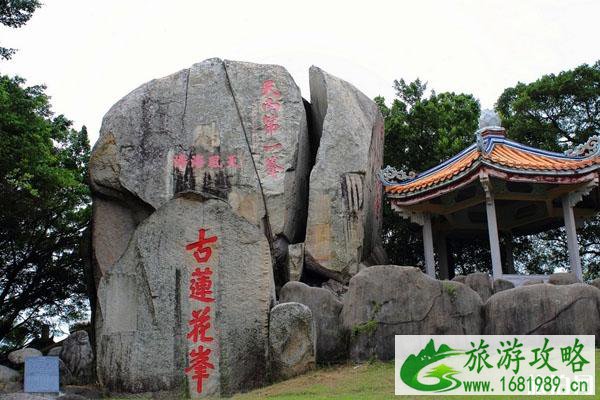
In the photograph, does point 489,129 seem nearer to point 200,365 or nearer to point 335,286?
point 335,286

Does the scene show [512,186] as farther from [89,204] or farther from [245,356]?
[89,204]

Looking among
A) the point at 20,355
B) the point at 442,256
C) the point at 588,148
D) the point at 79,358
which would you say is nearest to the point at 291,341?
the point at 79,358

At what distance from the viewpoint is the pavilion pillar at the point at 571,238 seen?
1206 cm

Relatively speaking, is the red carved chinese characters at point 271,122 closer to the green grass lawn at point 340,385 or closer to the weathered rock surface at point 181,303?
the weathered rock surface at point 181,303

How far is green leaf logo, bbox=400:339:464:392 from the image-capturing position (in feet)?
21.5

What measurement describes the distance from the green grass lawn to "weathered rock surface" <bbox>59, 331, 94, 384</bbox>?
10.7ft

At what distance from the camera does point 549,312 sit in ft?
28.1

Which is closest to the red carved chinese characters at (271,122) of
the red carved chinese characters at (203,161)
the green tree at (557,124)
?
the red carved chinese characters at (203,161)

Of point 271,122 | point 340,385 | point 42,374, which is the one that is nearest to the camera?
point 340,385

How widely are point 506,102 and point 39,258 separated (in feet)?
48.4

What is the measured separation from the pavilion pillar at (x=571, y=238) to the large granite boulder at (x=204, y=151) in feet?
16.2

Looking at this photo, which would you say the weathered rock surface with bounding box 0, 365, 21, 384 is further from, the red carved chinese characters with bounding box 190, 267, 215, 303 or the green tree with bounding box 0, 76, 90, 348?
the green tree with bounding box 0, 76, 90, 348

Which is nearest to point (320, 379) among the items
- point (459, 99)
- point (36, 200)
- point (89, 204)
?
point (36, 200)

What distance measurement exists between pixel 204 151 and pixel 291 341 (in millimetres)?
4961
